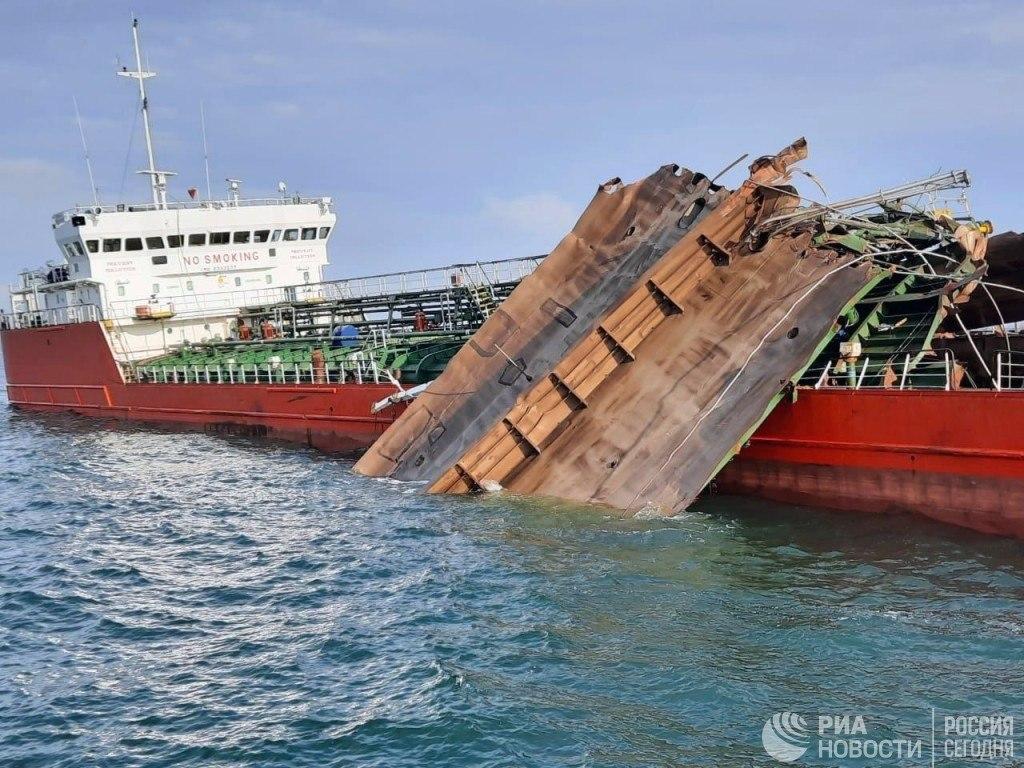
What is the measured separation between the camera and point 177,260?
29.1m

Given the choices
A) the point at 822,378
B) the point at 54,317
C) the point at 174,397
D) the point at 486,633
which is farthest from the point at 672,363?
the point at 54,317

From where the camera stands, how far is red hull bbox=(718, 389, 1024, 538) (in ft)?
37.8

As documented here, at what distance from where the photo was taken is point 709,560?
35.9ft

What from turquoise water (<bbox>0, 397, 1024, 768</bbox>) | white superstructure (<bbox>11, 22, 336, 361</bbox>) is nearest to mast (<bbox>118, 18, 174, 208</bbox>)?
white superstructure (<bbox>11, 22, 336, 361</bbox>)

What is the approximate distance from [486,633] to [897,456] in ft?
21.9

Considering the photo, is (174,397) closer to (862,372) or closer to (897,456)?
(862,372)

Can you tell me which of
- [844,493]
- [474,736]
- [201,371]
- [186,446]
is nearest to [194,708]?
[474,736]

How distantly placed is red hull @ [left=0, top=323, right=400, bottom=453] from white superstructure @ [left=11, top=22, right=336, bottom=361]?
1021mm

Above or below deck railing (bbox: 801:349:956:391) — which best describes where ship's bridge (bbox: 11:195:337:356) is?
above

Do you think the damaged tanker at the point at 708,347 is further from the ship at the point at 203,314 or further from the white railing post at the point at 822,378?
the ship at the point at 203,314

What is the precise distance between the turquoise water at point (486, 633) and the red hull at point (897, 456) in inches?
16.0

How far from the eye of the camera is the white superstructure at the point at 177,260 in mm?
28469

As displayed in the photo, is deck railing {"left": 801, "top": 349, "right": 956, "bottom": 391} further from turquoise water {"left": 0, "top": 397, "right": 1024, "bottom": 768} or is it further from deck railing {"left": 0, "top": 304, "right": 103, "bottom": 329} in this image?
deck railing {"left": 0, "top": 304, "right": 103, "bottom": 329}

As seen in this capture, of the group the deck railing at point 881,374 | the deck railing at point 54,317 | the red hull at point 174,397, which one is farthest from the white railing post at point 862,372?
the deck railing at point 54,317
